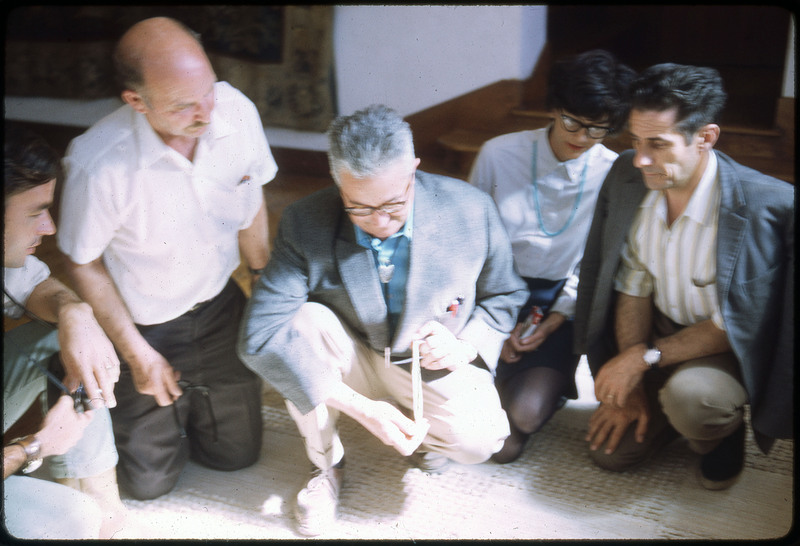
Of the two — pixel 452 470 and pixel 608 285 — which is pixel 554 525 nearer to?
pixel 452 470

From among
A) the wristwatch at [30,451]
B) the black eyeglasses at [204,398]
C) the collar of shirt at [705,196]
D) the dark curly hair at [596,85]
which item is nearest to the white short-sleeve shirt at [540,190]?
the dark curly hair at [596,85]

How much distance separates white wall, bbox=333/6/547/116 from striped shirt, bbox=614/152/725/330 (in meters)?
0.43

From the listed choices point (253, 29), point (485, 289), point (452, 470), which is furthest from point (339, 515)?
point (253, 29)

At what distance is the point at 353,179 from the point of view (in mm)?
1202

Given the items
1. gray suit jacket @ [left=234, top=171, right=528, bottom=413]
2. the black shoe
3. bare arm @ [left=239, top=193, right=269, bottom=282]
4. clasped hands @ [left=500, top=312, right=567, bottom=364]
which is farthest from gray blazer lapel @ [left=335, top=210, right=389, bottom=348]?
the black shoe

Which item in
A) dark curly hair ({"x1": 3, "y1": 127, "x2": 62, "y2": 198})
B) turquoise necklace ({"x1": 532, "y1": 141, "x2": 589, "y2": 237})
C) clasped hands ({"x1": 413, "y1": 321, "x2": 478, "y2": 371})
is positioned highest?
dark curly hair ({"x1": 3, "y1": 127, "x2": 62, "y2": 198})

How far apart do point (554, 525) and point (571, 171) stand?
2.51ft

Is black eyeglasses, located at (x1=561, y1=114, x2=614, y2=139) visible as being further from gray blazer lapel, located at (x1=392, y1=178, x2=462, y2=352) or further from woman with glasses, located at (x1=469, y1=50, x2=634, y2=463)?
gray blazer lapel, located at (x1=392, y1=178, x2=462, y2=352)

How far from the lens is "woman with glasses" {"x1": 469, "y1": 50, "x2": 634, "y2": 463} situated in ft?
5.12

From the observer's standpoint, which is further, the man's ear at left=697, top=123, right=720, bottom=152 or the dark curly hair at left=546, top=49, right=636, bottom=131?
the dark curly hair at left=546, top=49, right=636, bottom=131

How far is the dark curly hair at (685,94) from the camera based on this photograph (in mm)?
1262

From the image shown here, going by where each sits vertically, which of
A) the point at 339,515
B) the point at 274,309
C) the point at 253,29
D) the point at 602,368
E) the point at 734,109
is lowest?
the point at 339,515

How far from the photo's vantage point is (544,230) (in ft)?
5.30

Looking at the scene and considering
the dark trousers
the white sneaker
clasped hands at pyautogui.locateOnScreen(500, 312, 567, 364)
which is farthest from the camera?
clasped hands at pyautogui.locateOnScreen(500, 312, 567, 364)
